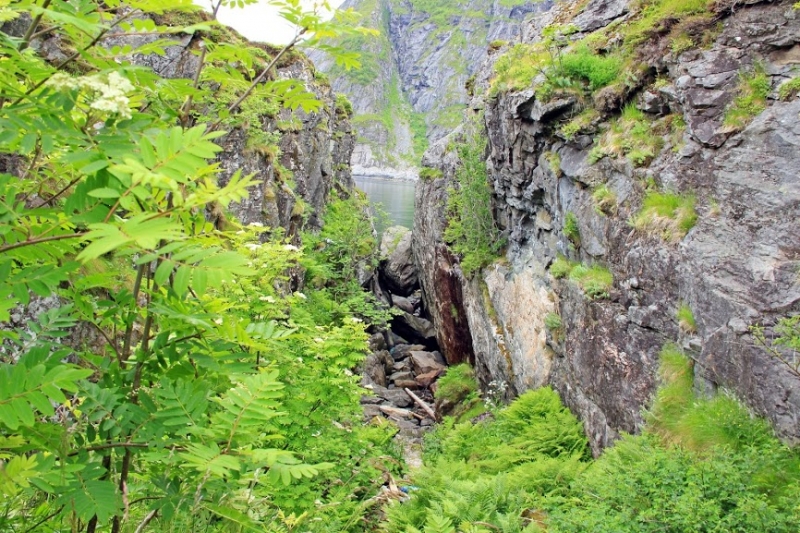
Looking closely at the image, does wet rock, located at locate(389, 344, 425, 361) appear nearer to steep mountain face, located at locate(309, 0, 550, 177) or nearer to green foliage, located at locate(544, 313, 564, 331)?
green foliage, located at locate(544, 313, 564, 331)

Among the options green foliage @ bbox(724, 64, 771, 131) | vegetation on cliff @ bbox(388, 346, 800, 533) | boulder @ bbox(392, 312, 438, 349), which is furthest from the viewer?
boulder @ bbox(392, 312, 438, 349)

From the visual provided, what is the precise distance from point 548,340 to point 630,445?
5.46 metres

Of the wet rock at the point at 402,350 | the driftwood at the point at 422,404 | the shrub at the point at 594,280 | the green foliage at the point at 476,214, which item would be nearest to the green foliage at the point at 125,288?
the shrub at the point at 594,280

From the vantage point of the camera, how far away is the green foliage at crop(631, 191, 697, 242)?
7.68 meters

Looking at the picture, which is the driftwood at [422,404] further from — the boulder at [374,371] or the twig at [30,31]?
the twig at [30,31]

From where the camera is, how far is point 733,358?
6.29m

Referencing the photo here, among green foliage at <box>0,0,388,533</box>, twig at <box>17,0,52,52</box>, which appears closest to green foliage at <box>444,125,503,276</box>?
green foliage at <box>0,0,388,533</box>

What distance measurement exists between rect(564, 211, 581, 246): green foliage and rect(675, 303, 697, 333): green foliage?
144 inches

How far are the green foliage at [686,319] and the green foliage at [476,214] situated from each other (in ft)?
32.4

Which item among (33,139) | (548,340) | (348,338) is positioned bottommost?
(548,340)

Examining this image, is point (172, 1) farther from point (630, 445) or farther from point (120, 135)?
point (630, 445)

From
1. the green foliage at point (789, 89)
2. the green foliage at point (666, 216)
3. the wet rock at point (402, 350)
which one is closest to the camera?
the green foliage at point (789, 89)

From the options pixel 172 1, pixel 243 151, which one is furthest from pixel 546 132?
pixel 172 1

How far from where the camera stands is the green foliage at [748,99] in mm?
7328
